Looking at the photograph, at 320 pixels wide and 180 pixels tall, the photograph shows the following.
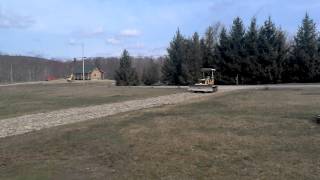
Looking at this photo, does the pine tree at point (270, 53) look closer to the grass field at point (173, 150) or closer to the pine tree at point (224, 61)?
the pine tree at point (224, 61)

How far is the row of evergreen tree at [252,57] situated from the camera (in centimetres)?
6475

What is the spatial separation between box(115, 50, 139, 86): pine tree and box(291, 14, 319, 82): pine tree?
80.7 feet

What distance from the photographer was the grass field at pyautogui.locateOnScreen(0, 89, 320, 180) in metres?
10.5

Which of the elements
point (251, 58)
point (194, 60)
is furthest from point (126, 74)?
point (251, 58)

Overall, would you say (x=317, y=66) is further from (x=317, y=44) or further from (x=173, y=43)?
(x=173, y=43)

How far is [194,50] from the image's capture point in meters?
72.1

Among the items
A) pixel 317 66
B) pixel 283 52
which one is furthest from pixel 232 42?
pixel 317 66

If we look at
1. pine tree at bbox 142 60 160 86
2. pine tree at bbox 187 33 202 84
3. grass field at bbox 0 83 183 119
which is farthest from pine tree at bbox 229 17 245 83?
grass field at bbox 0 83 183 119

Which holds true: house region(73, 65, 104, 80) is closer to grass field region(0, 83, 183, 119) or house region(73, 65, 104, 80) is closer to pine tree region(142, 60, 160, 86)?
pine tree region(142, 60, 160, 86)

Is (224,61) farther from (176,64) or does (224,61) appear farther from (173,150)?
(173,150)

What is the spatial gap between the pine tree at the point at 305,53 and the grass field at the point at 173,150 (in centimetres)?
4668

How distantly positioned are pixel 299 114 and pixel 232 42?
50184mm

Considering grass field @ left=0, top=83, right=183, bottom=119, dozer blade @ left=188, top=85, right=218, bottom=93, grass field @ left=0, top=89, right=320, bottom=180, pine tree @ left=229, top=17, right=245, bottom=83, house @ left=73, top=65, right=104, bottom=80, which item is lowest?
grass field @ left=0, top=83, right=183, bottom=119

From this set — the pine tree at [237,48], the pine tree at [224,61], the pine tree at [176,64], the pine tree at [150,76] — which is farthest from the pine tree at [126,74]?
the pine tree at [237,48]
